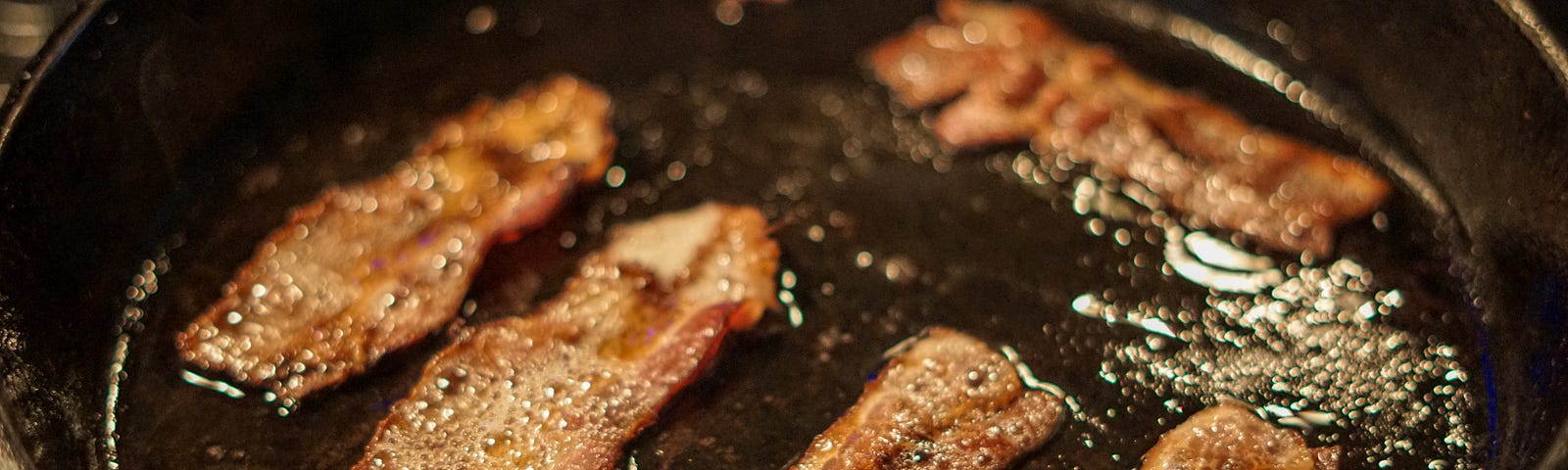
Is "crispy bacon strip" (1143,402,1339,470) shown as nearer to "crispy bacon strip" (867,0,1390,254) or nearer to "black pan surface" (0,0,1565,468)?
"black pan surface" (0,0,1565,468)

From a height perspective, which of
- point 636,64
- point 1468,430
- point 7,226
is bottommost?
point 636,64

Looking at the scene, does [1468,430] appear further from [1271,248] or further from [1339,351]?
[1271,248]

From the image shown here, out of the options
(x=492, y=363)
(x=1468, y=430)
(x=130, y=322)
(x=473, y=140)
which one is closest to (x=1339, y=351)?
(x=1468, y=430)

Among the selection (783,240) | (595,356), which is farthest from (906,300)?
(595,356)

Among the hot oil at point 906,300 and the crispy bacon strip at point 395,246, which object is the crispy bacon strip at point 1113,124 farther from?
the crispy bacon strip at point 395,246

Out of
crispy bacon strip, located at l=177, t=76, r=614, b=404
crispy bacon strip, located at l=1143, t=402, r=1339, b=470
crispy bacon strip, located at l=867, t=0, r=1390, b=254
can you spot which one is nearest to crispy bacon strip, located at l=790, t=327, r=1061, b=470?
crispy bacon strip, located at l=1143, t=402, r=1339, b=470

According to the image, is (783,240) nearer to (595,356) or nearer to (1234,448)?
(595,356)

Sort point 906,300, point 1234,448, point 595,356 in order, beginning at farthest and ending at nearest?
1. point 906,300
2. point 595,356
3. point 1234,448
